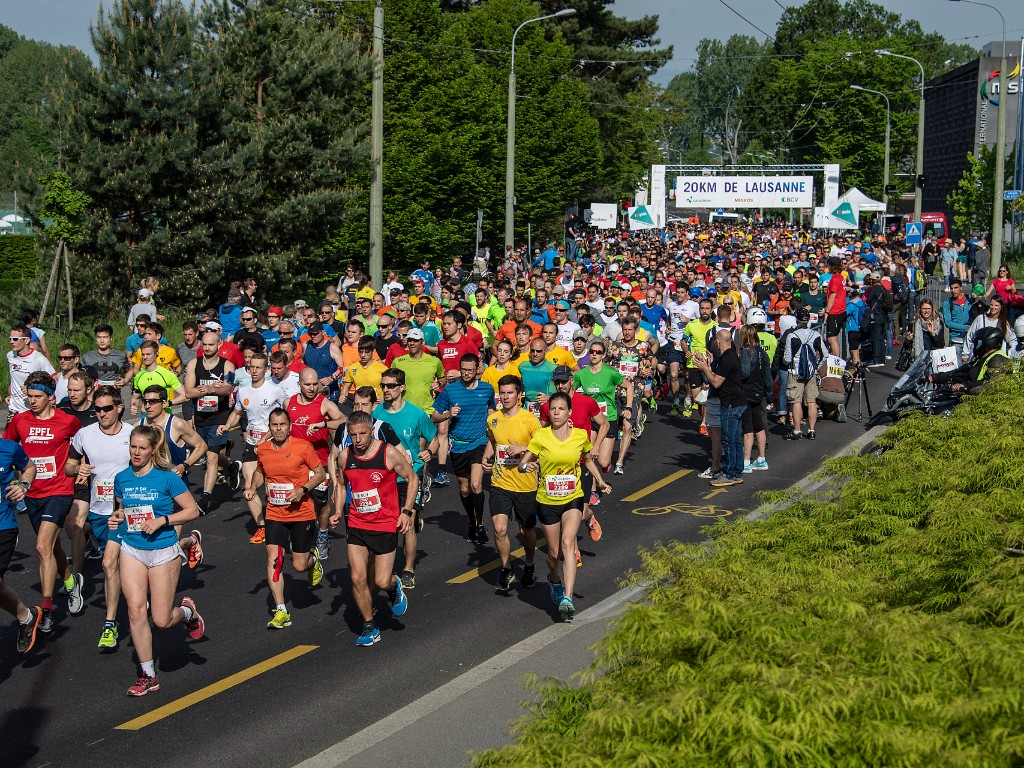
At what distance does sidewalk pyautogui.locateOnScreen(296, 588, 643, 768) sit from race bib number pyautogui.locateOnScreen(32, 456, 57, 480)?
150 inches

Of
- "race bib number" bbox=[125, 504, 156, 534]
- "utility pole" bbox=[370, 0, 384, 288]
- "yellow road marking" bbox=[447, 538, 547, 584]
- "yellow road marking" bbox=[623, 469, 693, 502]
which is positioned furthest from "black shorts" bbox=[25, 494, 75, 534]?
"utility pole" bbox=[370, 0, 384, 288]

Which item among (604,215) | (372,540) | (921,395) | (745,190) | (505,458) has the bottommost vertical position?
(372,540)

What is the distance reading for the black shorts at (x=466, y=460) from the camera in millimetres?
12344

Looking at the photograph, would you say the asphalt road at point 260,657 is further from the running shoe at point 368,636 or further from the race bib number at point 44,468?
the race bib number at point 44,468

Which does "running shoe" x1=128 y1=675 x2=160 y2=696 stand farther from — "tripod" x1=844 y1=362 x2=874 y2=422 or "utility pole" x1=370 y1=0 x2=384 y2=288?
"utility pole" x1=370 y1=0 x2=384 y2=288

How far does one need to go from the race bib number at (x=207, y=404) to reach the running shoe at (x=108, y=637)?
518cm

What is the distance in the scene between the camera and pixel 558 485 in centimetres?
972

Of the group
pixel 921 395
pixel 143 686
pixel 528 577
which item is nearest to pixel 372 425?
pixel 528 577

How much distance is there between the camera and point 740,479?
15266mm

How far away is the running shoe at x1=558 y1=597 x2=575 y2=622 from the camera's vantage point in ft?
31.4

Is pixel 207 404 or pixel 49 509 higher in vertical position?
pixel 207 404

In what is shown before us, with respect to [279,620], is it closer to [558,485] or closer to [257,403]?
[558,485]

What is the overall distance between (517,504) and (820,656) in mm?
5810

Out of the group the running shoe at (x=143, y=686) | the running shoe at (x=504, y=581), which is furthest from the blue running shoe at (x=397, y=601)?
the running shoe at (x=143, y=686)
